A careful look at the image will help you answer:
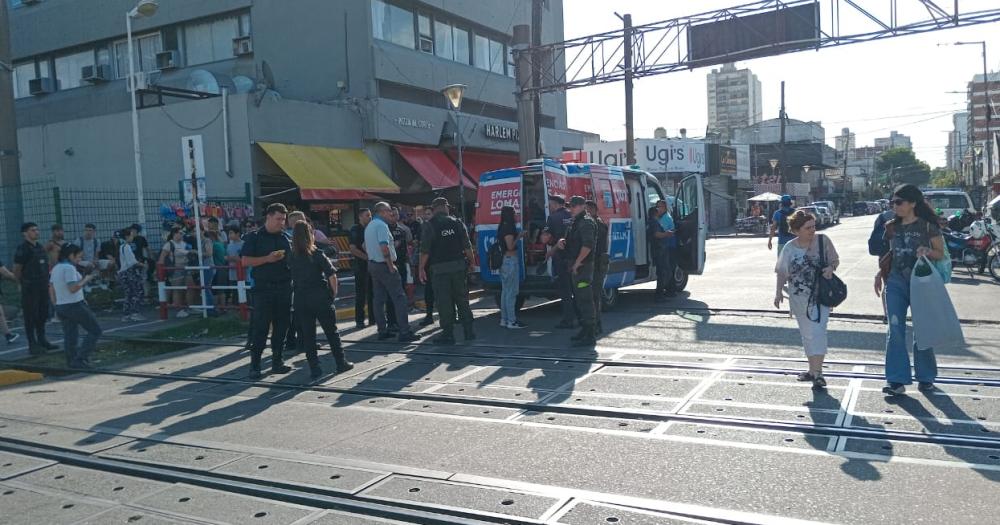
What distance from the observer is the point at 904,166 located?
4749 inches

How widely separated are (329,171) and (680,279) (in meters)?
10.9

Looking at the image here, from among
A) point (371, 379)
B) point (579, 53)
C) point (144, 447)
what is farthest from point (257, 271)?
point (579, 53)

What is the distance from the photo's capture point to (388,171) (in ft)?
84.1

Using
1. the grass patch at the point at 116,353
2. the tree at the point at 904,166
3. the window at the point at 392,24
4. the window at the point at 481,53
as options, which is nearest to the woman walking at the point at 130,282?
the grass patch at the point at 116,353

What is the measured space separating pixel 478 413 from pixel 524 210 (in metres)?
6.16

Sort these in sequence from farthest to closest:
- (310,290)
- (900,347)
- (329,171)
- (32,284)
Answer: (329,171) < (32,284) < (310,290) < (900,347)

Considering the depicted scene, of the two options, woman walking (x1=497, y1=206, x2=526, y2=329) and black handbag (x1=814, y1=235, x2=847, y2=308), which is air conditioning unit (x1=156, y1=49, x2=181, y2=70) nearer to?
woman walking (x1=497, y1=206, x2=526, y2=329)

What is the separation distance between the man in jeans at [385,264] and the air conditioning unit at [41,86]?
83.3ft

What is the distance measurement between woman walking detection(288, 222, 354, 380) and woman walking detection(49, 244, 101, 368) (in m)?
2.83

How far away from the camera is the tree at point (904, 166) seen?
398 ft

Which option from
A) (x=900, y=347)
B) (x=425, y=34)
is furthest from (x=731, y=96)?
(x=900, y=347)

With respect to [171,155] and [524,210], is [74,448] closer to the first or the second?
[524,210]

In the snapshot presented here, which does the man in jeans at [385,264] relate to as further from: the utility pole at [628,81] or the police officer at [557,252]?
the utility pole at [628,81]

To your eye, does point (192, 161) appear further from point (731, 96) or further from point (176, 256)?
point (731, 96)
